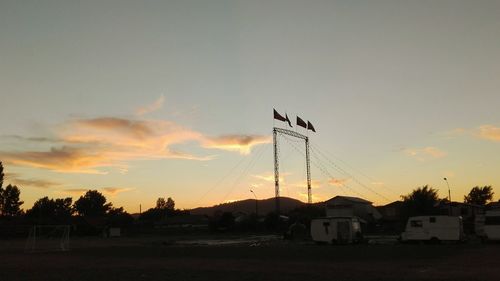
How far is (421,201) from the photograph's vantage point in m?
89.3

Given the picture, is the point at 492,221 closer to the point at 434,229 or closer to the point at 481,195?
the point at 434,229

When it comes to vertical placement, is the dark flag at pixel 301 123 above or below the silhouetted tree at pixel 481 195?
above

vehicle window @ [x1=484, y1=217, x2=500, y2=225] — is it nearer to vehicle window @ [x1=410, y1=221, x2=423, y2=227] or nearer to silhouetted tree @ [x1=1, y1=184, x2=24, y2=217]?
vehicle window @ [x1=410, y1=221, x2=423, y2=227]

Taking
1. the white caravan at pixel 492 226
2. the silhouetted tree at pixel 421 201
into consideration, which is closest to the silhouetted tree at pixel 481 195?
the silhouetted tree at pixel 421 201

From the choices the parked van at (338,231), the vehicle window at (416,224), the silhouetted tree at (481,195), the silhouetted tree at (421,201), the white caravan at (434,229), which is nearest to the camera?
the white caravan at (434,229)

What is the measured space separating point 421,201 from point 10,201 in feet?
471

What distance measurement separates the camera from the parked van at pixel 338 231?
45.0m

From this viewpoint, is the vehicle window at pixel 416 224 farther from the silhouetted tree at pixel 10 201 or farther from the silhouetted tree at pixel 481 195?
the silhouetted tree at pixel 10 201

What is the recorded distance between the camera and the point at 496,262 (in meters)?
24.3

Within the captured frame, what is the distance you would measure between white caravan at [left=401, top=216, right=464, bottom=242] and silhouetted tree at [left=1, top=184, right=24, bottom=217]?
537 feet

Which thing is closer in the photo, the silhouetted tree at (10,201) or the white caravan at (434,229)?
the white caravan at (434,229)

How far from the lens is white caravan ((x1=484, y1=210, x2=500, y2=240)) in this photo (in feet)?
137

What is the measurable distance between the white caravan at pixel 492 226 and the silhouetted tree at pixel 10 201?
168 m

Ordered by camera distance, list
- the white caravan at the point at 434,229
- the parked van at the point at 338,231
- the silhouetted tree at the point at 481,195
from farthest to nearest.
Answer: the silhouetted tree at the point at 481,195 → the parked van at the point at 338,231 → the white caravan at the point at 434,229
